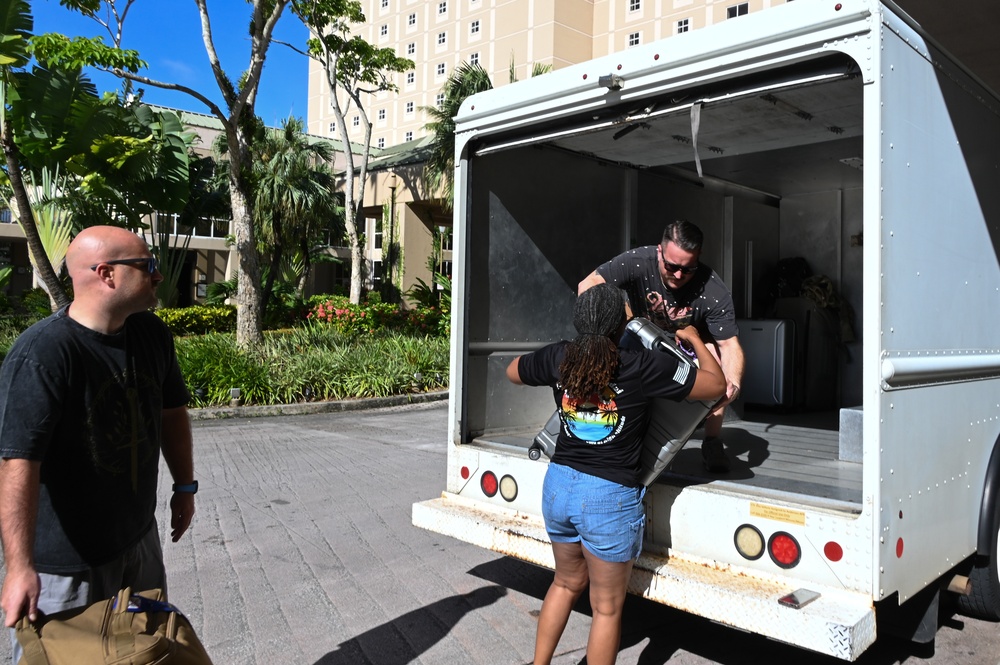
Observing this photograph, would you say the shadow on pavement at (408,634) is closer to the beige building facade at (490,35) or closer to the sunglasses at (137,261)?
the sunglasses at (137,261)

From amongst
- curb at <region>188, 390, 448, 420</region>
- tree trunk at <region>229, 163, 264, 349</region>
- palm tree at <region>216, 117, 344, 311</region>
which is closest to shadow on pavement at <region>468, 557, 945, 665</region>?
curb at <region>188, 390, 448, 420</region>

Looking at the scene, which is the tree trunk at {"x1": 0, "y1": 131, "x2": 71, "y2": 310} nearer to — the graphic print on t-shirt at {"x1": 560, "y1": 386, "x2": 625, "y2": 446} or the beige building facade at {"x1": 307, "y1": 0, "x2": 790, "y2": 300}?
the graphic print on t-shirt at {"x1": 560, "y1": 386, "x2": 625, "y2": 446}

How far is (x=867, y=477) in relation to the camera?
3.04 meters

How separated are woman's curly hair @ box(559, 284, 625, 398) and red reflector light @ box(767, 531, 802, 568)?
0.96 meters

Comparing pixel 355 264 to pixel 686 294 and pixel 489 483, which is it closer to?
pixel 489 483

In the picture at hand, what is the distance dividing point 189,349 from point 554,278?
32.2ft

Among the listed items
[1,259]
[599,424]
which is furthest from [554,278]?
[1,259]

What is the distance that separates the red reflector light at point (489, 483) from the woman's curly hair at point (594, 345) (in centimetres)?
132

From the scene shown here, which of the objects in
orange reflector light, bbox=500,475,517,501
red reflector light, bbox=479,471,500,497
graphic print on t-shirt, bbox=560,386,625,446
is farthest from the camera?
red reflector light, bbox=479,471,500,497

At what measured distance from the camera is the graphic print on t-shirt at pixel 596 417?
317 cm

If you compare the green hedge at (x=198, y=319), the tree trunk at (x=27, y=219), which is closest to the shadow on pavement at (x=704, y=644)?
the tree trunk at (x=27, y=219)

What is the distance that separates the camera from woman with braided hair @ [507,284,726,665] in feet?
10.2

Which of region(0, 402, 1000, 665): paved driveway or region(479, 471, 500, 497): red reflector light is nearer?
region(0, 402, 1000, 665): paved driveway

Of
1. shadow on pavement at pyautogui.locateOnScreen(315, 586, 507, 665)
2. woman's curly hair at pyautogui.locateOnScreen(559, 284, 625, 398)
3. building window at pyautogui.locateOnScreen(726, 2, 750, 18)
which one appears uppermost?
building window at pyautogui.locateOnScreen(726, 2, 750, 18)
